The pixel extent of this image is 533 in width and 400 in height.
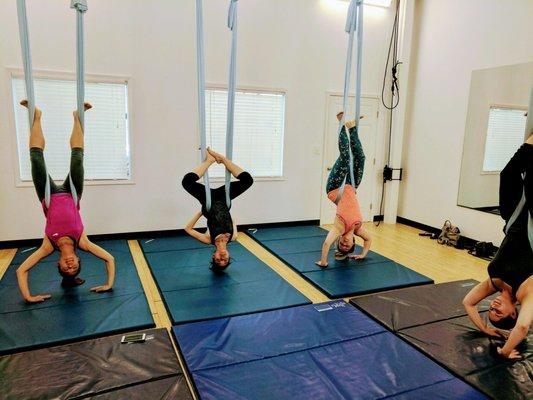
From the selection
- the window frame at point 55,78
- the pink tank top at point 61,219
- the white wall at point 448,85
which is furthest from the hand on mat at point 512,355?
the window frame at point 55,78

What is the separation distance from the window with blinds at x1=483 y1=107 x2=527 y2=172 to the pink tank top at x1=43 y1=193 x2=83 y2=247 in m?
5.04

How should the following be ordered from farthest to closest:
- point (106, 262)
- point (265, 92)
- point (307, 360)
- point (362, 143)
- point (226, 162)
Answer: point (362, 143), point (265, 92), point (226, 162), point (106, 262), point (307, 360)

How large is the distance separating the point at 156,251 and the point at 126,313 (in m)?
1.73

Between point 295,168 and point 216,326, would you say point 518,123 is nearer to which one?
point 295,168

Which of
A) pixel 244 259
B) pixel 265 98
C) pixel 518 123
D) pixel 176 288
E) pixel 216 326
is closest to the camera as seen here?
pixel 216 326

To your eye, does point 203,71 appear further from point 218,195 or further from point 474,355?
point 474,355

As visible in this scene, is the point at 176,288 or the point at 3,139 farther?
the point at 3,139

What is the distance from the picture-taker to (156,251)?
191 inches

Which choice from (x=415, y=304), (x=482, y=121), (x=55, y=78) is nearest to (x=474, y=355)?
(x=415, y=304)

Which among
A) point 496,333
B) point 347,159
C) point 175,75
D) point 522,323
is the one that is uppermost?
point 175,75

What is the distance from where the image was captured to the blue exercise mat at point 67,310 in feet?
9.20

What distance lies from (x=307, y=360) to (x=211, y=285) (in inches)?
58.0

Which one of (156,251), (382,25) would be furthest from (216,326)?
(382,25)

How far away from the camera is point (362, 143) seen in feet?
21.4
